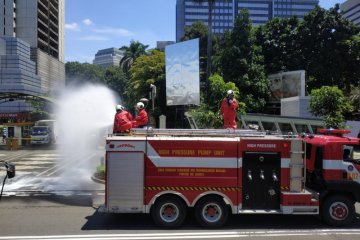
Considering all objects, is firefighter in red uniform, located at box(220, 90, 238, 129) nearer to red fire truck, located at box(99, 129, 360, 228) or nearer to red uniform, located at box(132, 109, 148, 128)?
red uniform, located at box(132, 109, 148, 128)

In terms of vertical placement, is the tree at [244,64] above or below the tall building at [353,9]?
below

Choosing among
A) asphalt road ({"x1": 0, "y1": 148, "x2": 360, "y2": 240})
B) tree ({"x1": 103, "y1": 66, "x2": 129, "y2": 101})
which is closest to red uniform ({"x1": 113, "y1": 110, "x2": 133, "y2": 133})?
asphalt road ({"x1": 0, "y1": 148, "x2": 360, "y2": 240})

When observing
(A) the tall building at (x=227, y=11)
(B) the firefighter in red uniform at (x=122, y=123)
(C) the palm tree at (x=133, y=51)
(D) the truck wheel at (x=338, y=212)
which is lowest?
(D) the truck wheel at (x=338, y=212)

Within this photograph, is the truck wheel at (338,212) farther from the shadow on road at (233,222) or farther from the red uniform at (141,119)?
the red uniform at (141,119)

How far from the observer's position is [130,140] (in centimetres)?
1012

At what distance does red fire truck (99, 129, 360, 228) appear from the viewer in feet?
33.0

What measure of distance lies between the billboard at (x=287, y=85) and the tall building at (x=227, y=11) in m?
114

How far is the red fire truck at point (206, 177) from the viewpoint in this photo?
1005 centimetres

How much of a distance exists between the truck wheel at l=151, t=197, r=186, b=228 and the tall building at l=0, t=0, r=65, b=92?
99.7m

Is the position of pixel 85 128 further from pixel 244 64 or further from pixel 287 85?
pixel 287 85

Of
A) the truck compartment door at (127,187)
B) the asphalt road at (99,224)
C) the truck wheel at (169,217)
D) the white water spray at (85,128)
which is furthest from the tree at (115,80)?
the truck wheel at (169,217)

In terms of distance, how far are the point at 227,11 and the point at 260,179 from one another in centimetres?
17017

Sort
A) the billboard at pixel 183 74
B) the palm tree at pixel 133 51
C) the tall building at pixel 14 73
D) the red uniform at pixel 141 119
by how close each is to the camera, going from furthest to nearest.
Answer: the tall building at pixel 14 73 → the palm tree at pixel 133 51 → the billboard at pixel 183 74 → the red uniform at pixel 141 119

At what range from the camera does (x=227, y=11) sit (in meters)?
174
